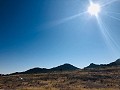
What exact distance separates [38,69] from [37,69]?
0.91 metres

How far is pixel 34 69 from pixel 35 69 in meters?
0.93

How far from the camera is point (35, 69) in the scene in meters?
195

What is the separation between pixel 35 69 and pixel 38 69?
2.63 m

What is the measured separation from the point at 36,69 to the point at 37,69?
3.14 feet

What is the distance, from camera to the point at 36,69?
19525 cm

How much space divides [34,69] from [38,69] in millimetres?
3452

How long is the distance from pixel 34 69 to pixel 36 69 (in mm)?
1810

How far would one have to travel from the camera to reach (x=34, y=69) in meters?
196

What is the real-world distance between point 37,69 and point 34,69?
259 cm

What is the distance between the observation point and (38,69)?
196 m

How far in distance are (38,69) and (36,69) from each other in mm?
1866
